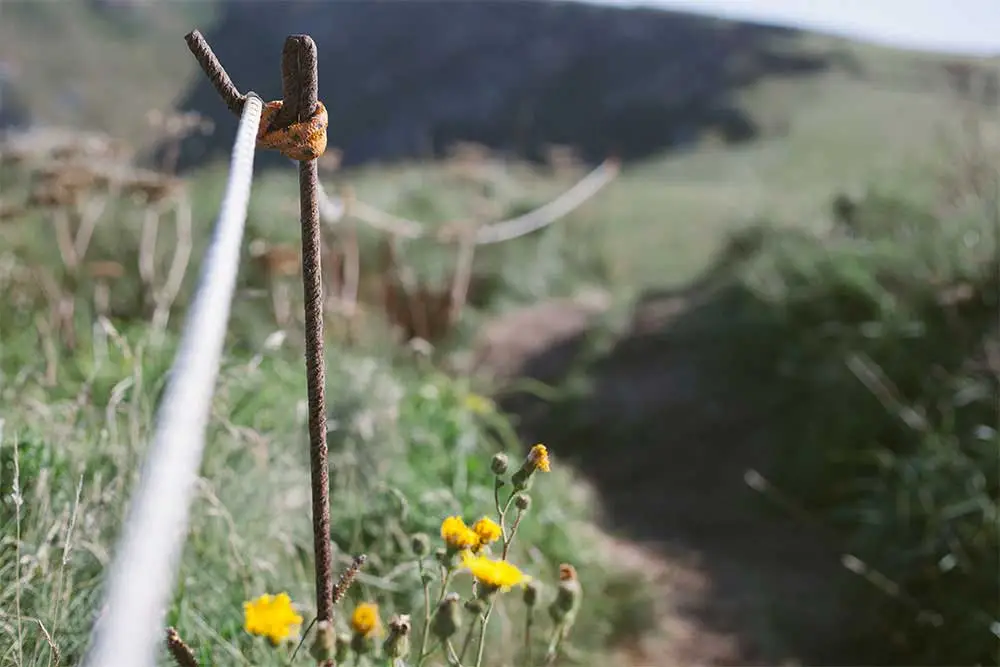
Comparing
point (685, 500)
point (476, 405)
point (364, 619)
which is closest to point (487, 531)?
point (364, 619)

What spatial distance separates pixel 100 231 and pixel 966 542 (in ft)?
12.4

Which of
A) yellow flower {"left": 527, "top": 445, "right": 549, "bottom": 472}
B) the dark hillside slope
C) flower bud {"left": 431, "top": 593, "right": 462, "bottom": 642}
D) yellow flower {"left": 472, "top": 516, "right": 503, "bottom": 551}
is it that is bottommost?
flower bud {"left": 431, "top": 593, "right": 462, "bottom": 642}

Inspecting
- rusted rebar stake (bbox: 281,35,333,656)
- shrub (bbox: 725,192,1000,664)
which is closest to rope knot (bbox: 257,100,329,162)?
rusted rebar stake (bbox: 281,35,333,656)

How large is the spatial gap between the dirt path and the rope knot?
2.14 m

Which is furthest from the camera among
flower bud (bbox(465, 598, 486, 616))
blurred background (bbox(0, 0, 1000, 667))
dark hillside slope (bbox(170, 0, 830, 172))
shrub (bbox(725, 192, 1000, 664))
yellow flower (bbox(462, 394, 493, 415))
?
dark hillside slope (bbox(170, 0, 830, 172))

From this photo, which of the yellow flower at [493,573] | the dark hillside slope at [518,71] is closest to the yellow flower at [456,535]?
the yellow flower at [493,573]

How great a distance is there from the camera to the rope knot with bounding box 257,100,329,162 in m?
0.94

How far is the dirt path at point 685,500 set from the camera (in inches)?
121

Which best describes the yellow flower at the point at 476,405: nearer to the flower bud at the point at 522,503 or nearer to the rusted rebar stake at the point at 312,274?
the flower bud at the point at 522,503

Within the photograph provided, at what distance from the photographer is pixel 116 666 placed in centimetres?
49

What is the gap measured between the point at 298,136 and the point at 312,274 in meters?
0.13

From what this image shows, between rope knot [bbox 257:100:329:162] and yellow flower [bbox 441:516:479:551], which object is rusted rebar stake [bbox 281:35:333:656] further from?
yellow flower [bbox 441:516:479:551]

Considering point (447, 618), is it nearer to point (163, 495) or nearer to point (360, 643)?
point (360, 643)

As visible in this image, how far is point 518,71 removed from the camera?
2208 centimetres
